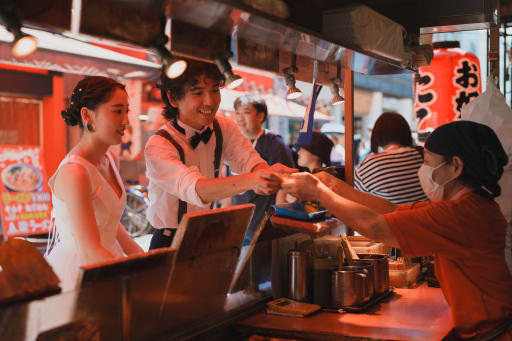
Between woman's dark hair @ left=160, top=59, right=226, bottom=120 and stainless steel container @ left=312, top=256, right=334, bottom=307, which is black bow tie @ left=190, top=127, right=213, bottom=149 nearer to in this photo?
woman's dark hair @ left=160, top=59, right=226, bottom=120

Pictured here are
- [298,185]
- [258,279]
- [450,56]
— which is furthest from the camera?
[450,56]

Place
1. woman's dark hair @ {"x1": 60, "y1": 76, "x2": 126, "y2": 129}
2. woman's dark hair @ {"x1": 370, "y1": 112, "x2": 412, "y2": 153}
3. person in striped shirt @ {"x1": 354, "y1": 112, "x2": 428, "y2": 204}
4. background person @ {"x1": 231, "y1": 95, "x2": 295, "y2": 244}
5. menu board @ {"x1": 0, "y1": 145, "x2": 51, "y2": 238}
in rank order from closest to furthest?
woman's dark hair @ {"x1": 60, "y1": 76, "x2": 126, "y2": 129}
person in striped shirt @ {"x1": 354, "y1": 112, "x2": 428, "y2": 204}
woman's dark hair @ {"x1": 370, "y1": 112, "x2": 412, "y2": 153}
background person @ {"x1": 231, "y1": 95, "x2": 295, "y2": 244}
menu board @ {"x1": 0, "y1": 145, "x2": 51, "y2": 238}

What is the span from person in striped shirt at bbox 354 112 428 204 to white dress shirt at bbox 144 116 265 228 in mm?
1324

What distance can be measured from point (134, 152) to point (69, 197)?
21.5 ft

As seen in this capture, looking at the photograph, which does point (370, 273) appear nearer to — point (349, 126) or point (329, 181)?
point (329, 181)


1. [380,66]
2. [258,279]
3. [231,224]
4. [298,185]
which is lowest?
[258,279]

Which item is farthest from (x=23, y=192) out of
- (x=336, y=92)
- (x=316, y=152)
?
(x=336, y=92)

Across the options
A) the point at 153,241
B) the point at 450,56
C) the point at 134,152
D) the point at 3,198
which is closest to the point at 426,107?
the point at 450,56

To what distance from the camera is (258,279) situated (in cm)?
244

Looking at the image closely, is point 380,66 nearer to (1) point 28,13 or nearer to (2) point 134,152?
(1) point 28,13

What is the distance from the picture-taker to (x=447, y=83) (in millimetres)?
5781

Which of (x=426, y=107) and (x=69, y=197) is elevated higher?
(x=426, y=107)

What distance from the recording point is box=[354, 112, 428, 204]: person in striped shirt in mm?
3885

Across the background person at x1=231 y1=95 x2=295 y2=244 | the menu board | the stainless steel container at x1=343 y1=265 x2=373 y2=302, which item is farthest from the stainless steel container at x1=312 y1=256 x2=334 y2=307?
the menu board
